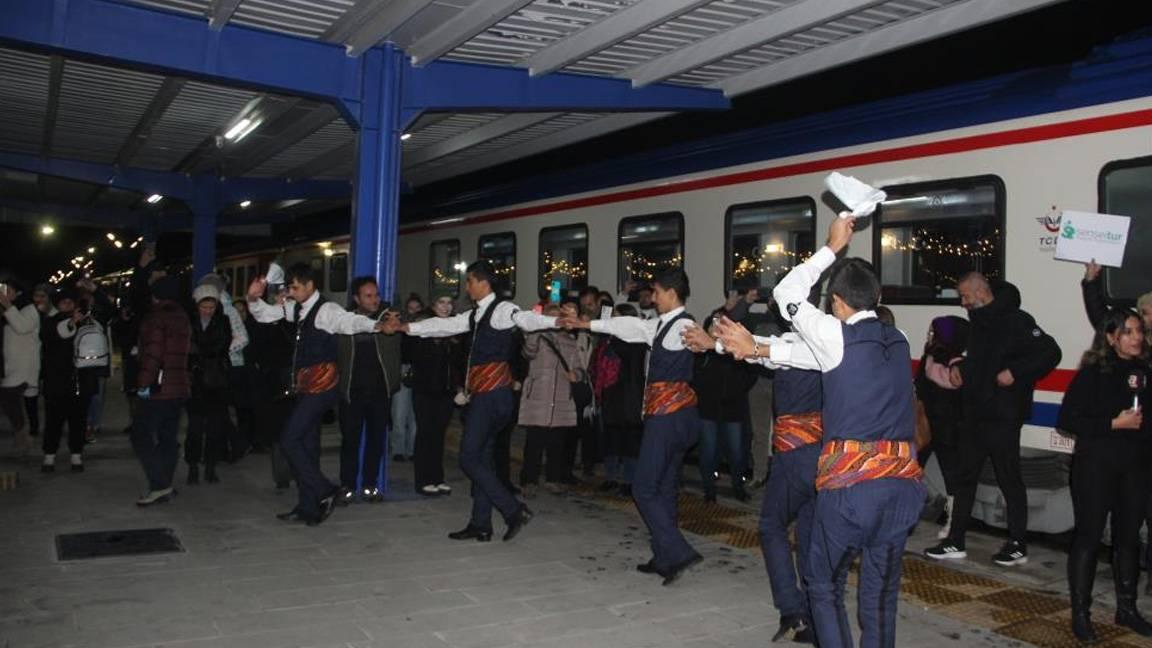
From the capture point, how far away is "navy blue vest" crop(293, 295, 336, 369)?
7.06m

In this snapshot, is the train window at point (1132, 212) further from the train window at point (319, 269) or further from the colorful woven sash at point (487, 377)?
the train window at point (319, 269)

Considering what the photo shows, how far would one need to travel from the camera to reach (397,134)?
8.49 meters

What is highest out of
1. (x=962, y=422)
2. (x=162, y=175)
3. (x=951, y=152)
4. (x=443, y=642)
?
(x=162, y=175)

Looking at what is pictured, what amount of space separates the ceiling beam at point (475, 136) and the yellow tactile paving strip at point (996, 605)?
6.01 metres

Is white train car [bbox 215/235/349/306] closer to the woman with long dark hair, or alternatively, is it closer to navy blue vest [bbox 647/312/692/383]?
navy blue vest [bbox 647/312/692/383]

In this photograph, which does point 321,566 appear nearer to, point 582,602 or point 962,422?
point 582,602

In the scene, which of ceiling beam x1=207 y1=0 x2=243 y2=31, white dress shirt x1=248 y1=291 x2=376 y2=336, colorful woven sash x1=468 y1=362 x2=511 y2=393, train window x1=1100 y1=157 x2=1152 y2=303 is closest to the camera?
train window x1=1100 y1=157 x2=1152 y2=303

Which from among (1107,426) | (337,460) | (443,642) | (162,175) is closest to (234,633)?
(443,642)

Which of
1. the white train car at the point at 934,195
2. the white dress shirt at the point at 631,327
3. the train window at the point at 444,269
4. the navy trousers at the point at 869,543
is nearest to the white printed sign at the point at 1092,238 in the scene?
the white train car at the point at 934,195

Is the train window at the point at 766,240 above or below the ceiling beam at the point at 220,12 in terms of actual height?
below

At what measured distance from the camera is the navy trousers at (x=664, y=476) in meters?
5.64

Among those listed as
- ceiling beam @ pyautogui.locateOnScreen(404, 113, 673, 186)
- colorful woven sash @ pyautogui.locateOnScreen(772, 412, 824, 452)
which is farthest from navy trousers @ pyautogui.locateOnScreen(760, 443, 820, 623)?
ceiling beam @ pyautogui.locateOnScreen(404, 113, 673, 186)

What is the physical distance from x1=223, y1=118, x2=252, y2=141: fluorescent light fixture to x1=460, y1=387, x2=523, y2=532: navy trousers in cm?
782

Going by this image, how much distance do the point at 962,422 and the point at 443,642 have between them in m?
3.83
